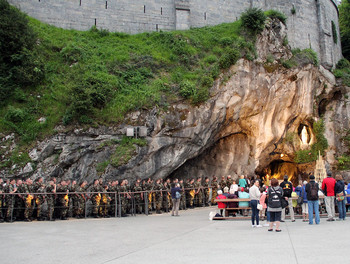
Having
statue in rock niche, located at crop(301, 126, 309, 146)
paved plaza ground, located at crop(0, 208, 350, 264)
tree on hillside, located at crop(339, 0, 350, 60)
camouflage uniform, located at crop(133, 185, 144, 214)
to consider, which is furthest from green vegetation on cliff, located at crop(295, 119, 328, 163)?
paved plaza ground, located at crop(0, 208, 350, 264)

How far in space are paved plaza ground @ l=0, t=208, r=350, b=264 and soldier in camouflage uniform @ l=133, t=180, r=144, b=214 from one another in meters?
6.07

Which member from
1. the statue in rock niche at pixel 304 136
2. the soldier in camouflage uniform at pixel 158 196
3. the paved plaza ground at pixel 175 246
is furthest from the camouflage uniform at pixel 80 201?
the statue in rock niche at pixel 304 136

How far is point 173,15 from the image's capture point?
2625cm

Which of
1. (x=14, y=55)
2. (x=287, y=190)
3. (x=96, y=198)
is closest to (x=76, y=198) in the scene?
(x=96, y=198)

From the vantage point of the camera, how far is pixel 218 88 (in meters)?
21.2

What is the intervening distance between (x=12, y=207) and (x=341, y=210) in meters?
12.1

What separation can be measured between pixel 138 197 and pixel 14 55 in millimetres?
10681

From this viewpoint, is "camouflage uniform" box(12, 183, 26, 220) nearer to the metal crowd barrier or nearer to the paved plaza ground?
Answer: the metal crowd barrier

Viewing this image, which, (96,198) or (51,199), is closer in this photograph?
(51,199)

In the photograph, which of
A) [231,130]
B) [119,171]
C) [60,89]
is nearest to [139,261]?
[119,171]

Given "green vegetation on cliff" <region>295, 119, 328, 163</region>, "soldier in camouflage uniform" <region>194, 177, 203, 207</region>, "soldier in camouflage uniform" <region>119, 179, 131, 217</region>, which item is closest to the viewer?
"soldier in camouflage uniform" <region>119, 179, 131, 217</region>

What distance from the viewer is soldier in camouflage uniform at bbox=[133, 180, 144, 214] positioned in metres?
16.5

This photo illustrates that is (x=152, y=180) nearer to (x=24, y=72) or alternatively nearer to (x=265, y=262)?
(x=24, y=72)

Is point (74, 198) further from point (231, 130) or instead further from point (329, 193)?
point (231, 130)
